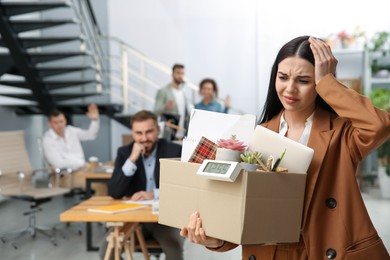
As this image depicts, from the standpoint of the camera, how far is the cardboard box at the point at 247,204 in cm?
116

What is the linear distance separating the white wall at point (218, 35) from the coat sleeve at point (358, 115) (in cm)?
719

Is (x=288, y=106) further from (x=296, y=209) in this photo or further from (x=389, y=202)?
(x=389, y=202)

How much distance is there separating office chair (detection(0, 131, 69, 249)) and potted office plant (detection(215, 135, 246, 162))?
12.0 feet

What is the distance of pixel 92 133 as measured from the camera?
6.27 m

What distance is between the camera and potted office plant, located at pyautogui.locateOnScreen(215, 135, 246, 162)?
48.3 inches

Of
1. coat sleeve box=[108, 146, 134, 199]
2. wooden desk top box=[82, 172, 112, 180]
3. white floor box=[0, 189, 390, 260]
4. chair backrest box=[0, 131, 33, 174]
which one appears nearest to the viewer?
coat sleeve box=[108, 146, 134, 199]

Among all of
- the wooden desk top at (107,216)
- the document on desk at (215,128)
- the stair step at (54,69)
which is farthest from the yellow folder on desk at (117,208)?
the stair step at (54,69)

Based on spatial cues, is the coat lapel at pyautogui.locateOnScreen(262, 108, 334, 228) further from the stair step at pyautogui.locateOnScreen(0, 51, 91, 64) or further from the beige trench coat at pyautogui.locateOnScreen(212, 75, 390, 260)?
the stair step at pyautogui.locateOnScreen(0, 51, 91, 64)

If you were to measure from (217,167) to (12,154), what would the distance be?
4.44 meters

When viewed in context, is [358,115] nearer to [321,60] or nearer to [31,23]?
[321,60]

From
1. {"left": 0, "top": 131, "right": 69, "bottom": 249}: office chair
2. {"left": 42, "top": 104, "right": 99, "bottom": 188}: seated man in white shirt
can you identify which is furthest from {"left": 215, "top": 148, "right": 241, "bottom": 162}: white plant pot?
{"left": 42, "top": 104, "right": 99, "bottom": 188}: seated man in white shirt

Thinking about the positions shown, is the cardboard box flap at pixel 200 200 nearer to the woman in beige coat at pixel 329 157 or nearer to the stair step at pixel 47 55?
the woman in beige coat at pixel 329 157

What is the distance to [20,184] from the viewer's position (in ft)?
15.6

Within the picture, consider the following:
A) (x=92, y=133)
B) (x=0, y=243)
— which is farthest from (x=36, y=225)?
(x=92, y=133)
